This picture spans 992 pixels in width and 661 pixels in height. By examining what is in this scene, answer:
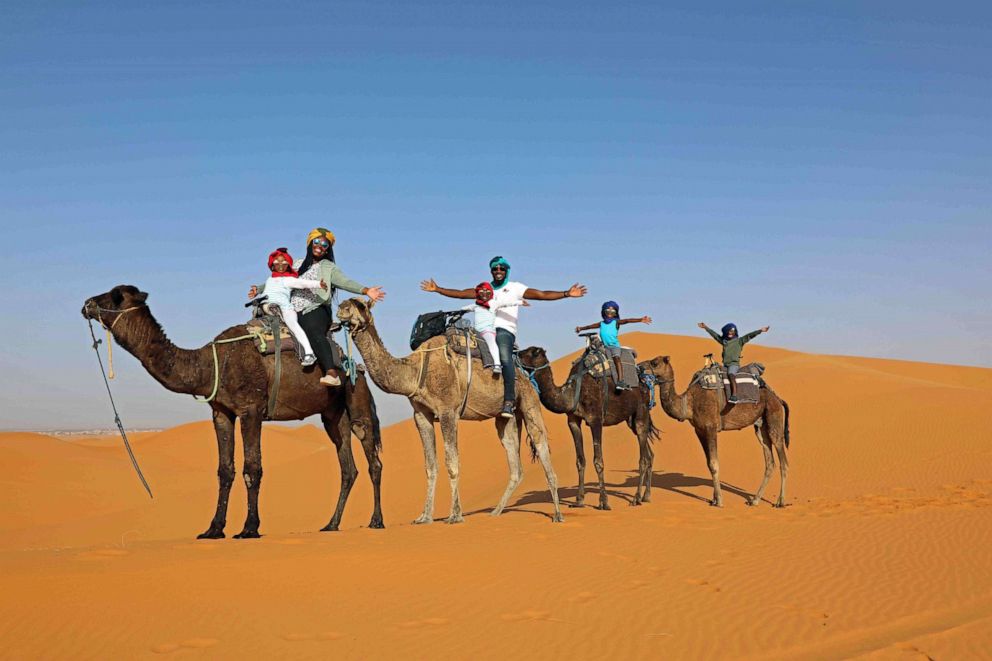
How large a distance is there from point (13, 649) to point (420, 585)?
11.5 feet

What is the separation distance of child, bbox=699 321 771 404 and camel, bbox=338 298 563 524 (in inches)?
206

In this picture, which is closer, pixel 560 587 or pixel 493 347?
pixel 560 587

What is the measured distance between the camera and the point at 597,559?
10.0 m

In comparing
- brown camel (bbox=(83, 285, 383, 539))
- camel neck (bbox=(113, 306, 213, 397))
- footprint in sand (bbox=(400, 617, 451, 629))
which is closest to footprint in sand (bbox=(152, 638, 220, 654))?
footprint in sand (bbox=(400, 617, 451, 629))

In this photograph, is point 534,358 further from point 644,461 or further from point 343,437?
point 343,437

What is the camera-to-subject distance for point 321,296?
37.6 feet

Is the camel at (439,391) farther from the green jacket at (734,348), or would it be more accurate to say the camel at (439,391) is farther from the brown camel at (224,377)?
the green jacket at (734,348)

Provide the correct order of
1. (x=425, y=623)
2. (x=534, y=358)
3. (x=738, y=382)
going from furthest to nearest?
(x=738, y=382), (x=534, y=358), (x=425, y=623)

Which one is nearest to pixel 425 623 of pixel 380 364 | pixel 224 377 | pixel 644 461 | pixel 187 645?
pixel 187 645

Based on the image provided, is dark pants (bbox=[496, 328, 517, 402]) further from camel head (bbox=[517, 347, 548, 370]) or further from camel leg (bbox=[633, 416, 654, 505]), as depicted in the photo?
camel leg (bbox=[633, 416, 654, 505])

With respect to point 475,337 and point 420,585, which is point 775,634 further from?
point 475,337

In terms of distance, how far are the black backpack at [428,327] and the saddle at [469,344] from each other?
0.36 meters

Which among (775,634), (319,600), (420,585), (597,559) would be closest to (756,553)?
(597,559)

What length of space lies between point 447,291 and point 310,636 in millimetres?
6599
